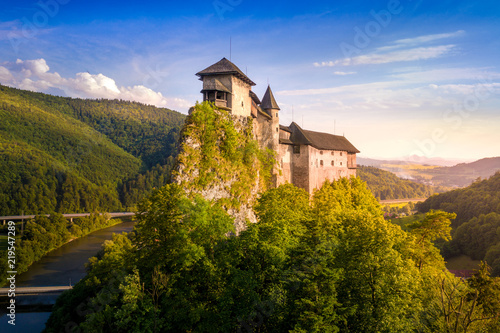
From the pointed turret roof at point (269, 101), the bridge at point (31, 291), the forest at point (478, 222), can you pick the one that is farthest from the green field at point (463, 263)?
the bridge at point (31, 291)

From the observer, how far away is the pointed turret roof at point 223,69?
140ft

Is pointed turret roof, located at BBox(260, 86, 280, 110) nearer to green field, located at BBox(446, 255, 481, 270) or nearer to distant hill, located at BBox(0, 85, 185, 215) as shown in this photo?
green field, located at BBox(446, 255, 481, 270)

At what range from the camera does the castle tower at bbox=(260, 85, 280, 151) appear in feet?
165

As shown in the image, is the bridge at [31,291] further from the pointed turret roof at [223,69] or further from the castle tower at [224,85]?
the pointed turret roof at [223,69]

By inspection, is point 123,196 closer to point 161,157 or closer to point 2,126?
point 161,157

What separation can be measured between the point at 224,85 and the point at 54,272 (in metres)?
63.8

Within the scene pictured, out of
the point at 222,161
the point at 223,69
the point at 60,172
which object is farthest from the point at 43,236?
the point at 223,69

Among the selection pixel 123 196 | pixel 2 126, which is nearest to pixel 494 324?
pixel 123 196

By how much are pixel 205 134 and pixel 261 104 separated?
582 inches

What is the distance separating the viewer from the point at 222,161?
41781mm

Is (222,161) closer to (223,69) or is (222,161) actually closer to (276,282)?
(223,69)

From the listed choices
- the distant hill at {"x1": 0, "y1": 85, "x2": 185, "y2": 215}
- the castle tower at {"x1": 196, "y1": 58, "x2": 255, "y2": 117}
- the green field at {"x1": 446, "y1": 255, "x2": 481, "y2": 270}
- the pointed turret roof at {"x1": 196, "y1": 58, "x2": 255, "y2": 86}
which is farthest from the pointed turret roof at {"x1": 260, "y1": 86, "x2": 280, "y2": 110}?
the distant hill at {"x1": 0, "y1": 85, "x2": 185, "y2": 215}

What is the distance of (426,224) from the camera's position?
3575cm

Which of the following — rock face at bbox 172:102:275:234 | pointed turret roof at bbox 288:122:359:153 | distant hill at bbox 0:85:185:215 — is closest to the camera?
rock face at bbox 172:102:275:234
